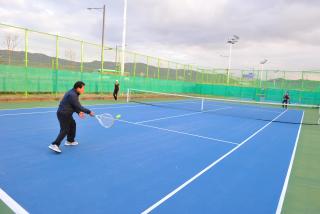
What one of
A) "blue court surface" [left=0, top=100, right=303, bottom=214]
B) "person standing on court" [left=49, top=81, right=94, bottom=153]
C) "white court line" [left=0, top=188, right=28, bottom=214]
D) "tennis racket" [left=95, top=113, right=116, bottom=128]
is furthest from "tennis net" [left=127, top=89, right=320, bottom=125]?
"white court line" [left=0, top=188, right=28, bottom=214]

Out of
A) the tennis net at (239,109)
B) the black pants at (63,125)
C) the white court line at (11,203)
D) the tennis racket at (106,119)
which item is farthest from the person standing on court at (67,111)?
the tennis net at (239,109)

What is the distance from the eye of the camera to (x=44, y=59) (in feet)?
65.8

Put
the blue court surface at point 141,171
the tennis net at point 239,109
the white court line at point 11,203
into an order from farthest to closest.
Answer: the tennis net at point 239,109 < the blue court surface at point 141,171 < the white court line at point 11,203

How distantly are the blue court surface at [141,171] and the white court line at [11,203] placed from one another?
4 centimetres

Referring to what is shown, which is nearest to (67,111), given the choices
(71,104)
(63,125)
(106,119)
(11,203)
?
(71,104)

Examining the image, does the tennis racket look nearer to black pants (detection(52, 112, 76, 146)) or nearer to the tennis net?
black pants (detection(52, 112, 76, 146))

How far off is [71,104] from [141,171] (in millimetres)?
2294

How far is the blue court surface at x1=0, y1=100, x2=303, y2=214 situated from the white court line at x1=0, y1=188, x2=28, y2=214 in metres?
0.04

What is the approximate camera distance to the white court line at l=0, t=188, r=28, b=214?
3662 mm

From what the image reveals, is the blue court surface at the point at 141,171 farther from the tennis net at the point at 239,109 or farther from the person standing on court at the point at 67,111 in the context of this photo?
the tennis net at the point at 239,109

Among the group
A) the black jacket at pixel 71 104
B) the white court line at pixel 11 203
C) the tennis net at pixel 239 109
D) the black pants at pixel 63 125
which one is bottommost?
the white court line at pixel 11 203

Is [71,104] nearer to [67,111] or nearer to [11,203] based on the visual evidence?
[67,111]

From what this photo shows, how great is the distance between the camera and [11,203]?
3852 mm

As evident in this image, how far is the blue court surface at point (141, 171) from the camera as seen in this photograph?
162 inches
